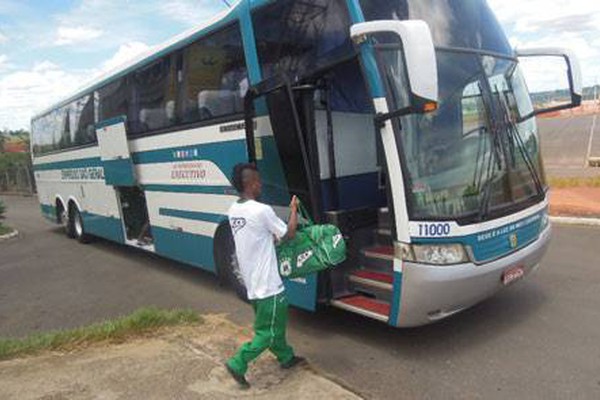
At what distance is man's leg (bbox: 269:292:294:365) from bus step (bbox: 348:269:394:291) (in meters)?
1.05

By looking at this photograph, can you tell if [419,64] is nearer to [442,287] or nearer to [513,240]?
[442,287]

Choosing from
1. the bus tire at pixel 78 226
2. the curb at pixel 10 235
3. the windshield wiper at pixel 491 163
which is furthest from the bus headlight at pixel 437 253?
the curb at pixel 10 235

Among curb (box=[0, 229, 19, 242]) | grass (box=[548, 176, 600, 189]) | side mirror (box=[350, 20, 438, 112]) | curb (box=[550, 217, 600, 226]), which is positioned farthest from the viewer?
curb (box=[0, 229, 19, 242])

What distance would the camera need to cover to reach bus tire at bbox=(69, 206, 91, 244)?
12.5 m

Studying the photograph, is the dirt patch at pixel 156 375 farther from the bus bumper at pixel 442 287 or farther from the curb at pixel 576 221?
the curb at pixel 576 221

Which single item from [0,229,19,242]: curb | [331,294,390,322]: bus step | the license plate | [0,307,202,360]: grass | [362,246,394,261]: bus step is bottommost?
[0,229,19,242]: curb

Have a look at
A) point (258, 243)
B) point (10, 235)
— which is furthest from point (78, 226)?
point (258, 243)

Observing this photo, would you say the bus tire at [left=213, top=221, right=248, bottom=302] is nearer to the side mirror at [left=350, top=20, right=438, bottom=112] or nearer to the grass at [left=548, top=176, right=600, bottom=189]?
the side mirror at [left=350, top=20, right=438, bottom=112]

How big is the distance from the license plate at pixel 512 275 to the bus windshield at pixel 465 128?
0.55 meters

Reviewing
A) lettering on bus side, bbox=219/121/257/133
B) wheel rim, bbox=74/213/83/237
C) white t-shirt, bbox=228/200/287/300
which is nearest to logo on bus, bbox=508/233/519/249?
white t-shirt, bbox=228/200/287/300

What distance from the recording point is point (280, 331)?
4.48 m

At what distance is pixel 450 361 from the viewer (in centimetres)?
489

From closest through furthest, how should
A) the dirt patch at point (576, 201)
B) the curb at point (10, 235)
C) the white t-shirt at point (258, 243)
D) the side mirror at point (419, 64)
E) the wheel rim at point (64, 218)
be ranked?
the side mirror at point (419, 64)
the white t-shirt at point (258, 243)
the dirt patch at point (576, 201)
the wheel rim at point (64, 218)
the curb at point (10, 235)

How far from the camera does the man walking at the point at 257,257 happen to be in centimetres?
429
